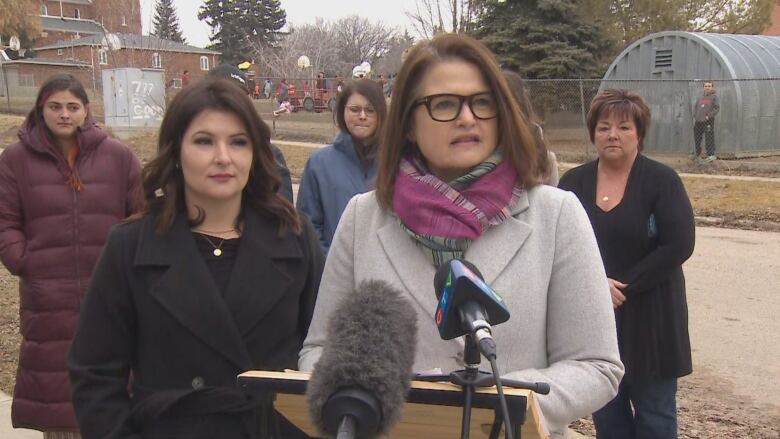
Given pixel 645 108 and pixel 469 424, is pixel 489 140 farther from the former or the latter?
pixel 645 108

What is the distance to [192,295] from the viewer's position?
7.55 ft

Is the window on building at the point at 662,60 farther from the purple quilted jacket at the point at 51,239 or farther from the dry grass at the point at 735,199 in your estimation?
the purple quilted jacket at the point at 51,239

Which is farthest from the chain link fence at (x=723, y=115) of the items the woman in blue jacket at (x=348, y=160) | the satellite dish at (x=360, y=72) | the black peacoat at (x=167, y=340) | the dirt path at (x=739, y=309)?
the black peacoat at (x=167, y=340)

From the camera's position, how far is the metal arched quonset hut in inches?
713

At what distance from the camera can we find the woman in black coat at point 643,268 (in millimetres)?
3721

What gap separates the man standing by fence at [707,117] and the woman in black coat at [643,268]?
47.9ft

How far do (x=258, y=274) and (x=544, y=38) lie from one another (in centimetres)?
2286

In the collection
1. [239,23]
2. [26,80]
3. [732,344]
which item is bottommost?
[732,344]

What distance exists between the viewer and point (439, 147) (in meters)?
2.06

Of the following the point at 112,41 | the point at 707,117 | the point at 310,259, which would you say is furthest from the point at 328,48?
the point at 310,259

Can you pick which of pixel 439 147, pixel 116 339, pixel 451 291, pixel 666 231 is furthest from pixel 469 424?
pixel 666 231

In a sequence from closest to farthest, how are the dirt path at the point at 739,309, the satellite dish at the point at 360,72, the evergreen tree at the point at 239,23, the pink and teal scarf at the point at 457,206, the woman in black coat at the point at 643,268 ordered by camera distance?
the pink and teal scarf at the point at 457,206, the woman in black coat at the point at 643,268, the dirt path at the point at 739,309, the satellite dish at the point at 360,72, the evergreen tree at the point at 239,23

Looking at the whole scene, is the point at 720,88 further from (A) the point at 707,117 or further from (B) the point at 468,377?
(B) the point at 468,377

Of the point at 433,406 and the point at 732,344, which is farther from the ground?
the point at 433,406
